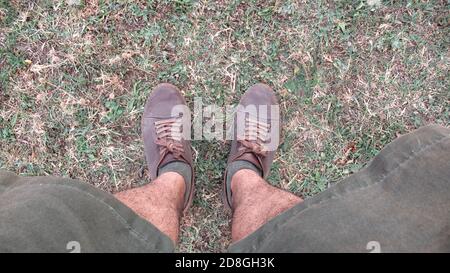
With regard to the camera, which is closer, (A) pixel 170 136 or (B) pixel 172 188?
(B) pixel 172 188

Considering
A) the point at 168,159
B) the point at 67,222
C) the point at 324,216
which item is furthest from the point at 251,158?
the point at 67,222

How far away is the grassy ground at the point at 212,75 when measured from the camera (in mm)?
2059

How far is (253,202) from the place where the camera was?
69.2 inches

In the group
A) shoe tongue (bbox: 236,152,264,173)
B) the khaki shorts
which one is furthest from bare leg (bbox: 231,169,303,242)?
the khaki shorts

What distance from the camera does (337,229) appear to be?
3.73 feet

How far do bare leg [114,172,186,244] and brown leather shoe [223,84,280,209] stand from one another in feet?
0.94

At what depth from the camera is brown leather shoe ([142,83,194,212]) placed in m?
2.01

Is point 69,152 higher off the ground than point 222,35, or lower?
lower

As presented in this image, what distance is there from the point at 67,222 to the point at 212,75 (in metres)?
1.14

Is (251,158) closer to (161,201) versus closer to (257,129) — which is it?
(257,129)

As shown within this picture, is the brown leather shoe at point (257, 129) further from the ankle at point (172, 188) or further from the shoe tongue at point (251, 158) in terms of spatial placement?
the ankle at point (172, 188)
